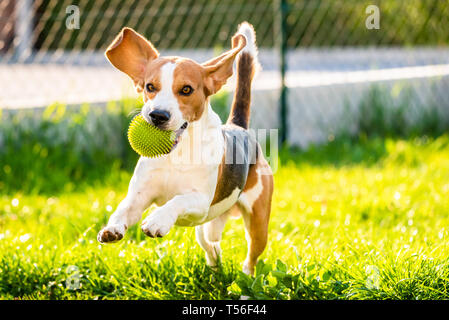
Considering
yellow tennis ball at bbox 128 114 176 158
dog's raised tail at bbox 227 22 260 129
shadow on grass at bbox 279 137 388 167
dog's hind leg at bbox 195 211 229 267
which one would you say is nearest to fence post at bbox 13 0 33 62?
shadow on grass at bbox 279 137 388 167

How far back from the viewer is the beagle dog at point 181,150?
2.42 metres

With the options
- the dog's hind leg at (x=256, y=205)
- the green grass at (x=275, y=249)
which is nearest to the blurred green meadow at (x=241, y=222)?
the green grass at (x=275, y=249)

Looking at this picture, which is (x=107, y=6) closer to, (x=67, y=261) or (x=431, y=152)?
(x=431, y=152)

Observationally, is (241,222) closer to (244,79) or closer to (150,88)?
(244,79)

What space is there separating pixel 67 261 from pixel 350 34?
986 cm

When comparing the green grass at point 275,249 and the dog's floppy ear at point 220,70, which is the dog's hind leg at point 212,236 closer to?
the green grass at point 275,249

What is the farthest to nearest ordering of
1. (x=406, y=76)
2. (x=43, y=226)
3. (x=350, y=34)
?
(x=350, y=34)
(x=406, y=76)
(x=43, y=226)

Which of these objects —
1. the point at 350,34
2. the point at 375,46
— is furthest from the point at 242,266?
the point at 375,46

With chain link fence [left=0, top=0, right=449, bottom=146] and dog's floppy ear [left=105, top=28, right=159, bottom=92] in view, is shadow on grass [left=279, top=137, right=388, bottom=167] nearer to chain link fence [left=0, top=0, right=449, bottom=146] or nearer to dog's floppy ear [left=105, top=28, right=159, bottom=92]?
chain link fence [left=0, top=0, right=449, bottom=146]

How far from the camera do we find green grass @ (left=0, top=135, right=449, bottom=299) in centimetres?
288

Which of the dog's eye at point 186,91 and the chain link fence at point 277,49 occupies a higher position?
the chain link fence at point 277,49

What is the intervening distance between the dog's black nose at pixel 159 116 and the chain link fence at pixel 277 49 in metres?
3.64

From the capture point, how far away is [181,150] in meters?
2.60

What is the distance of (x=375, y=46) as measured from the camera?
13117 millimetres
